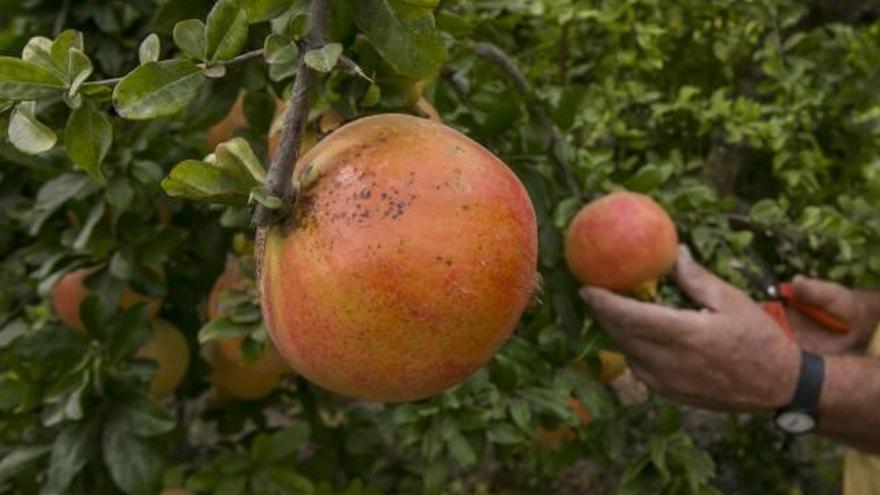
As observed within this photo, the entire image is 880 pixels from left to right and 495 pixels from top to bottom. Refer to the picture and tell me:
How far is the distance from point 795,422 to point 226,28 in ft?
3.92

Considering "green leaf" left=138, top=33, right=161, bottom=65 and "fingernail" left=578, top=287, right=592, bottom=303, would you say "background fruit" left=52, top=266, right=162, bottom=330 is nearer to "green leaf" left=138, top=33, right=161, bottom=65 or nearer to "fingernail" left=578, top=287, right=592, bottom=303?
"fingernail" left=578, top=287, right=592, bottom=303

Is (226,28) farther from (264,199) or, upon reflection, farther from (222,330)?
(222,330)

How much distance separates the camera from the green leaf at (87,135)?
56 cm

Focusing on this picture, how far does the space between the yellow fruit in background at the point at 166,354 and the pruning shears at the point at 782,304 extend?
82cm

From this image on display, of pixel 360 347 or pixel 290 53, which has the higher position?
pixel 290 53

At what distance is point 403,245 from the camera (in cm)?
50

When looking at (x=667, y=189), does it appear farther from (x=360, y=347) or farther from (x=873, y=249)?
(x=360, y=347)

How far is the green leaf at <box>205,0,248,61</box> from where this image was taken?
1.70 feet

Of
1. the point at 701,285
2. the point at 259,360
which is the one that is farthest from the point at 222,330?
the point at 701,285

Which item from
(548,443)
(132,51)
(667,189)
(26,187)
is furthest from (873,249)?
(26,187)

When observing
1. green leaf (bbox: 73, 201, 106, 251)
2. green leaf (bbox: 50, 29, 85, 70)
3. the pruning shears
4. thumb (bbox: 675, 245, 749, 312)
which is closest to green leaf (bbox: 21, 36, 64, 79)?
green leaf (bbox: 50, 29, 85, 70)

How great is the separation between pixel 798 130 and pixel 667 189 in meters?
0.47

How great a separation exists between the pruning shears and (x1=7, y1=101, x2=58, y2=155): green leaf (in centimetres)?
110

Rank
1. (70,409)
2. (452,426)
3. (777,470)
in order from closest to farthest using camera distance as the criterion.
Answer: (70,409), (452,426), (777,470)
